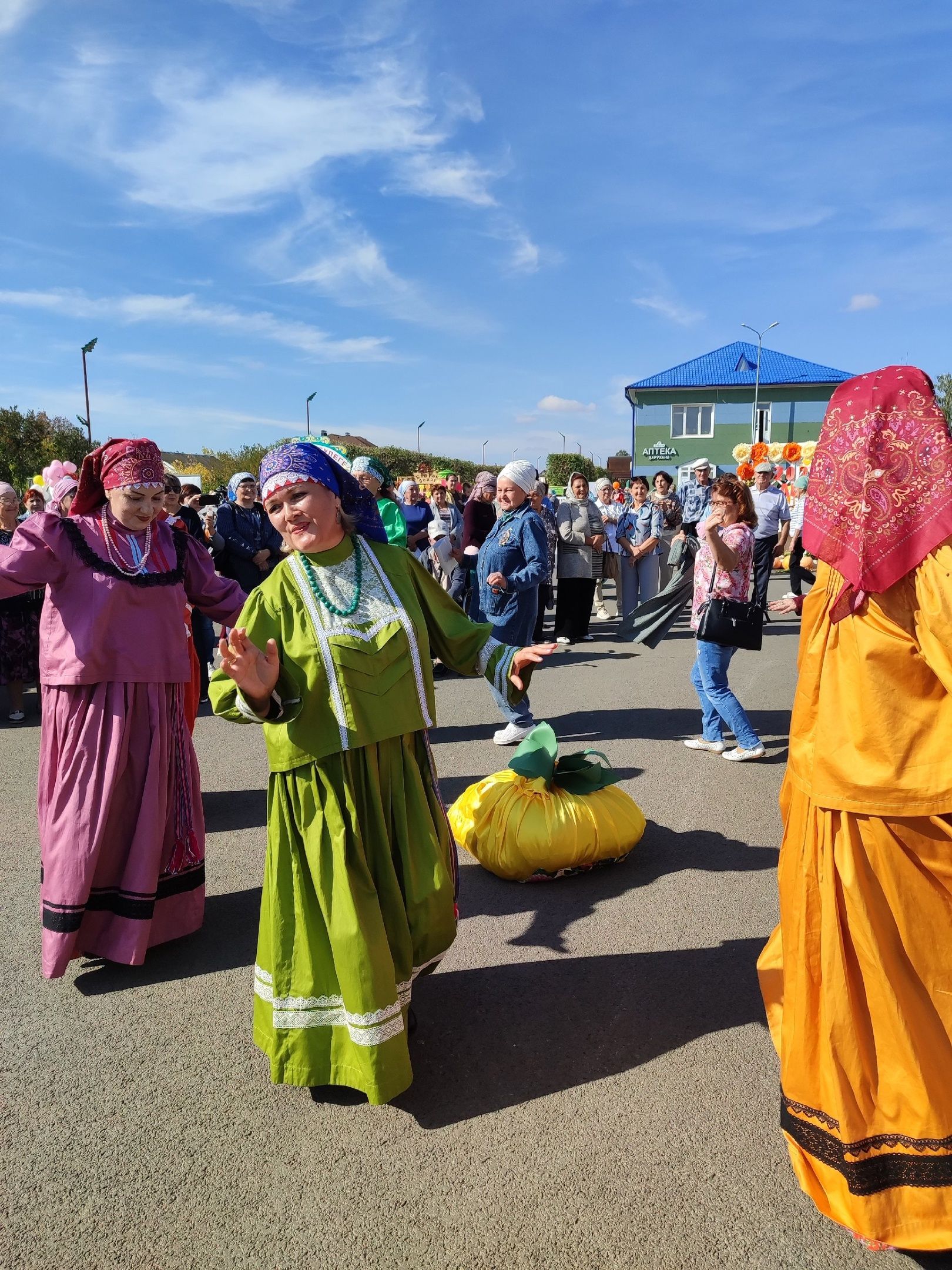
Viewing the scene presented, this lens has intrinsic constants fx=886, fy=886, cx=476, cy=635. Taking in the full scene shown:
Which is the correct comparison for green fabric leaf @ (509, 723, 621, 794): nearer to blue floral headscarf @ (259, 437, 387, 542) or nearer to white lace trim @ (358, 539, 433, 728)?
white lace trim @ (358, 539, 433, 728)

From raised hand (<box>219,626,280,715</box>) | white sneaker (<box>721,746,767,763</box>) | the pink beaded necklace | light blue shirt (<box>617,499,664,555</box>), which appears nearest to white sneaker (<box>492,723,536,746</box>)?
white sneaker (<box>721,746,767,763</box>)

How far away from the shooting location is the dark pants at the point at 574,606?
11328 millimetres

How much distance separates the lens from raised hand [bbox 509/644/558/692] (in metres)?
2.92

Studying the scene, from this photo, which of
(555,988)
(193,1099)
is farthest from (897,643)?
(193,1099)

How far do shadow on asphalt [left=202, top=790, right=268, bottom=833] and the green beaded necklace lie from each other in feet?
8.60

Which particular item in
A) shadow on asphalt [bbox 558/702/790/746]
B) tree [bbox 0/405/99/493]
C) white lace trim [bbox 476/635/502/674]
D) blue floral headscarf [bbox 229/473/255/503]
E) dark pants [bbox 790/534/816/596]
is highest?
tree [bbox 0/405/99/493]

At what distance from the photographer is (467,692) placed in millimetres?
9047

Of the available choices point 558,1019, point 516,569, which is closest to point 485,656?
point 558,1019

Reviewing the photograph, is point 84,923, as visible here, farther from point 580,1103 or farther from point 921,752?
point 921,752

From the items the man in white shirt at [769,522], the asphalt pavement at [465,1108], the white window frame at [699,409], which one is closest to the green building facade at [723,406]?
the white window frame at [699,409]

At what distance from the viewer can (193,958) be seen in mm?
3662

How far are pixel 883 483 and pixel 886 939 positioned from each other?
1.10 meters

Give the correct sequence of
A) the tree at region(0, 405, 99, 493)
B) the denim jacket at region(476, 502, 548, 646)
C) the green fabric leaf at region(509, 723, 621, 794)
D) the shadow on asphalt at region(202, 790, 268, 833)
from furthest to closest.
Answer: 1. the tree at region(0, 405, 99, 493)
2. the denim jacket at region(476, 502, 548, 646)
3. the shadow on asphalt at region(202, 790, 268, 833)
4. the green fabric leaf at region(509, 723, 621, 794)

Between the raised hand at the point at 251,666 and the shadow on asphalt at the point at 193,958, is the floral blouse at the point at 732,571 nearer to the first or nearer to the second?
the shadow on asphalt at the point at 193,958
